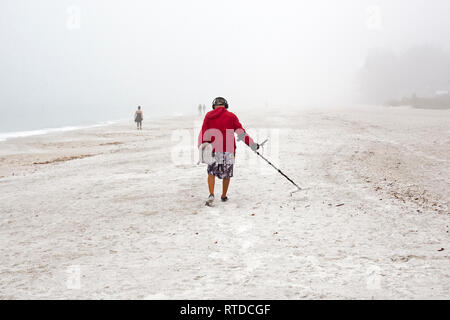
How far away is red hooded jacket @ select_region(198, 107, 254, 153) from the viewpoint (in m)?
6.89

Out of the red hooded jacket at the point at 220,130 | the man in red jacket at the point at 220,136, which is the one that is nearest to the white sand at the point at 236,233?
the man in red jacket at the point at 220,136

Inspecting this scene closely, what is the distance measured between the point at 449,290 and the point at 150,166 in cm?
970

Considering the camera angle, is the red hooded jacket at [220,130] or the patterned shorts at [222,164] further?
the patterned shorts at [222,164]

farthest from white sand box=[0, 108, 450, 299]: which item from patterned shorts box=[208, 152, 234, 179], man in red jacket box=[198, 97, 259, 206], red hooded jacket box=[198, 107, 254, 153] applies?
red hooded jacket box=[198, 107, 254, 153]

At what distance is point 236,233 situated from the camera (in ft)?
18.2

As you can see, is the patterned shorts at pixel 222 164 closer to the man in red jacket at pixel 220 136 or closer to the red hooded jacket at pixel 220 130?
the man in red jacket at pixel 220 136

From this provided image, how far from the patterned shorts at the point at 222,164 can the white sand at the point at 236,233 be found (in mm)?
Result: 700

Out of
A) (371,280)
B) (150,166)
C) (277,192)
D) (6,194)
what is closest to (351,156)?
(277,192)

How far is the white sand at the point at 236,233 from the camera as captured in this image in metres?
3.93

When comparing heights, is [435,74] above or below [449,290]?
above

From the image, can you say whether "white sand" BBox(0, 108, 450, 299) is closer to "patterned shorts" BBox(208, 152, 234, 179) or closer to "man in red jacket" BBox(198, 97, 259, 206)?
"patterned shorts" BBox(208, 152, 234, 179)

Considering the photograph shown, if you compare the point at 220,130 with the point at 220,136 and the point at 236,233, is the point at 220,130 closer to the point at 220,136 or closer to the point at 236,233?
the point at 220,136

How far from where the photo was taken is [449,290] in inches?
144
